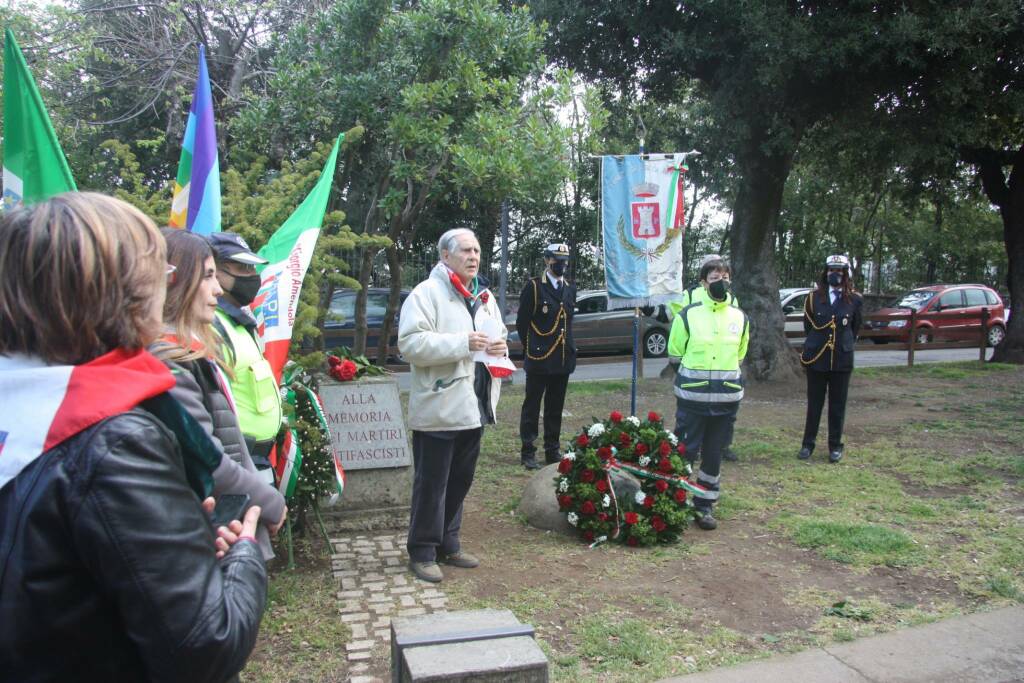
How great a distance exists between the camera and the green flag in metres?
3.39

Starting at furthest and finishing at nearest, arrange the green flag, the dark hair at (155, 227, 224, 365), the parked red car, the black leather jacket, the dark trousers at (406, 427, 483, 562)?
1. the parked red car
2. the dark trousers at (406, 427, 483, 562)
3. the green flag
4. the dark hair at (155, 227, 224, 365)
5. the black leather jacket

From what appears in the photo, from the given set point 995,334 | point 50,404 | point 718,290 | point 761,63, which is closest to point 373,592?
point 718,290

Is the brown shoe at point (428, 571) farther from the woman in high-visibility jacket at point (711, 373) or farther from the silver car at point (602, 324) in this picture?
the silver car at point (602, 324)

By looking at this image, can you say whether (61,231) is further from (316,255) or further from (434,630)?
(316,255)

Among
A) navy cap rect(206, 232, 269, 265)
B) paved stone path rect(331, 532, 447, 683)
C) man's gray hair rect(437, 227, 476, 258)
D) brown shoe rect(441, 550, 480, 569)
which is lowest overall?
paved stone path rect(331, 532, 447, 683)

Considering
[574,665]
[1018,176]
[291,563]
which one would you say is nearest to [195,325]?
[574,665]

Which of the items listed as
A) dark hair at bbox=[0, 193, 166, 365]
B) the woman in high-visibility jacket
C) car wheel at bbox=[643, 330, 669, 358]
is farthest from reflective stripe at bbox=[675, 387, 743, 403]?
car wheel at bbox=[643, 330, 669, 358]

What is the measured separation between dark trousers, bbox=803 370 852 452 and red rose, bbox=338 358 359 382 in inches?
177

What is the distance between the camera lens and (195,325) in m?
2.49

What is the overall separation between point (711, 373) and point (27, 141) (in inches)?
166

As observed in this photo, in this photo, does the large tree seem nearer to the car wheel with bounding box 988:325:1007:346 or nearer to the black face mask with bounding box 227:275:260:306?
the black face mask with bounding box 227:275:260:306

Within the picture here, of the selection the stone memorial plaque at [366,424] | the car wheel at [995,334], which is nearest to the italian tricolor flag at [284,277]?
the stone memorial plaque at [366,424]

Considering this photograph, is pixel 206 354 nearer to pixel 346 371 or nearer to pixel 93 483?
pixel 93 483

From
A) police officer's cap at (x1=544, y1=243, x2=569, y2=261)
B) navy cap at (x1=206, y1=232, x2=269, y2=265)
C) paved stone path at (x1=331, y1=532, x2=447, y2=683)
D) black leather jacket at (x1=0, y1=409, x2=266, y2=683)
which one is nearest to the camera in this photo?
black leather jacket at (x1=0, y1=409, x2=266, y2=683)
